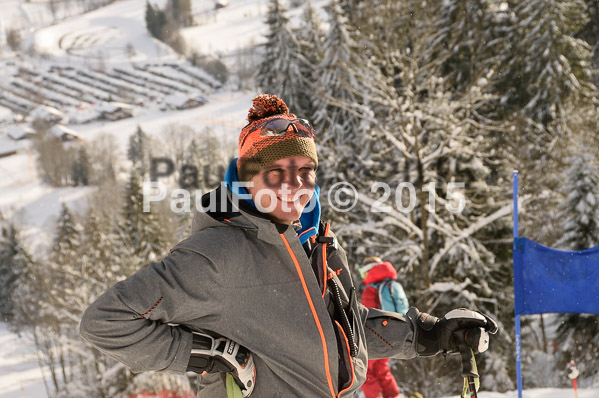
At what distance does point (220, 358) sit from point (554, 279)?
17.0ft

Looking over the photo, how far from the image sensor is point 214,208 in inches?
74.4

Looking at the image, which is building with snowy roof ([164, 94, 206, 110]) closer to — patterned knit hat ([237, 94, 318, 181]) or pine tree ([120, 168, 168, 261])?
pine tree ([120, 168, 168, 261])

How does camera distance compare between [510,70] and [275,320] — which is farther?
[510,70]

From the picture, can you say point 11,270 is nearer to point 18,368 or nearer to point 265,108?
point 18,368

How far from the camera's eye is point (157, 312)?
164 centimetres

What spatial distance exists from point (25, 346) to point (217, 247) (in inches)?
1749

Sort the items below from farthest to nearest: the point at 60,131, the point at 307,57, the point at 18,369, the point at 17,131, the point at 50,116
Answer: the point at 50,116, the point at 17,131, the point at 60,131, the point at 18,369, the point at 307,57

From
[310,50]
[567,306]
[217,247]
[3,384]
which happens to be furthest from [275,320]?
[3,384]

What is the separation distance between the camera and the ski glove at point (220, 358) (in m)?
1.76

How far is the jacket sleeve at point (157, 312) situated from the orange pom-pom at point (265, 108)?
2.21 ft

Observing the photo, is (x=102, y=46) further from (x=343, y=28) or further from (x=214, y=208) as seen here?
(x=214, y=208)

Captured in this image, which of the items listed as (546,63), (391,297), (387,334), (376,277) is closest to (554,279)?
(391,297)

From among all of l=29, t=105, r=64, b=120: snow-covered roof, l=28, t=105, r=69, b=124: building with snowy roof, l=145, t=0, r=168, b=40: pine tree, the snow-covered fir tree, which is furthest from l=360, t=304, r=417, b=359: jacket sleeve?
l=145, t=0, r=168, b=40: pine tree

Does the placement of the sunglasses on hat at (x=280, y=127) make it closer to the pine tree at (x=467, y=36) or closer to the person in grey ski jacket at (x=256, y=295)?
the person in grey ski jacket at (x=256, y=295)
